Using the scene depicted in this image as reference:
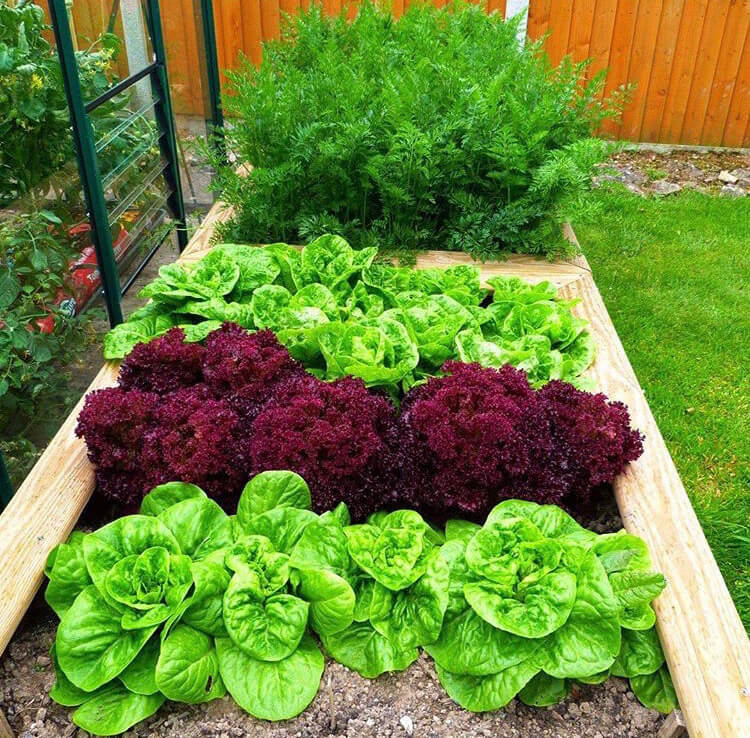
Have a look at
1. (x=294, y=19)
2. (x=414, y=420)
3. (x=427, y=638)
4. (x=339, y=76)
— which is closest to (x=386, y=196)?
(x=339, y=76)

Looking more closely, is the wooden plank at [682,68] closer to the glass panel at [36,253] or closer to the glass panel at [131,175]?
the glass panel at [131,175]

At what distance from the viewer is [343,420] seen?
1923 mm

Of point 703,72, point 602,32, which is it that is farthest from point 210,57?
point 703,72

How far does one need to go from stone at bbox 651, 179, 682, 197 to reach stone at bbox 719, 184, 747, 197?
0.35m

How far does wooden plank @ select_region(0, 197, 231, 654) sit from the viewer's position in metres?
1.71

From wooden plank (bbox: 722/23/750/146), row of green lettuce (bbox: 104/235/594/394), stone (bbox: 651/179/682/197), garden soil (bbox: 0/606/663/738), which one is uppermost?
row of green lettuce (bbox: 104/235/594/394)

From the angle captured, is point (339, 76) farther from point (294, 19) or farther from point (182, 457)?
point (182, 457)

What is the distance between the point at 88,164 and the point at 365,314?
119cm

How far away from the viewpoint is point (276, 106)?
3105mm

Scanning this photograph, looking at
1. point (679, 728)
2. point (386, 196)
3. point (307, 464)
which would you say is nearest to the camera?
point (679, 728)

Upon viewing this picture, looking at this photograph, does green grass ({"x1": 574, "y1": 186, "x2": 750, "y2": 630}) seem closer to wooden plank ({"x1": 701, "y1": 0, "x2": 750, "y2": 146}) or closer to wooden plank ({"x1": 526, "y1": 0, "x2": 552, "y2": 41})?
wooden plank ({"x1": 701, "y1": 0, "x2": 750, "y2": 146})

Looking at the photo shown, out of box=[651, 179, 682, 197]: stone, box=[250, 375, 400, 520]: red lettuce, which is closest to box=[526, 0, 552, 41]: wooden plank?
box=[651, 179, 682, 197]: stone

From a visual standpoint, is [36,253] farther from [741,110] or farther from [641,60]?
[741,110]

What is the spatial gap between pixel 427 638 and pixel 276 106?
2.23 meters
